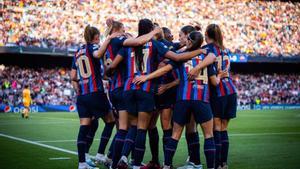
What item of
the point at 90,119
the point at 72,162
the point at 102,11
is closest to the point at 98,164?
the point at 72,162

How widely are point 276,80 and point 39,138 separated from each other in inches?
1569

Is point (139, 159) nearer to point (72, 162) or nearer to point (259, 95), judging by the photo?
point (72, 162)

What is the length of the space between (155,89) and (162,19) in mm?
38034

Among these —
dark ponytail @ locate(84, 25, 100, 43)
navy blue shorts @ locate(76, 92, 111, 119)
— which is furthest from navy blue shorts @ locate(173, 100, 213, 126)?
dark ponytail @ locate(84, 25, 100, 43)

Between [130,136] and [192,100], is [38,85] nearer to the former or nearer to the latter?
[130,136]

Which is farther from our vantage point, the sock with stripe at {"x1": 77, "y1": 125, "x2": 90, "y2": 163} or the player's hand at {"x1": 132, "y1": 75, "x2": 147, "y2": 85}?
the sock with stripe at {"x1": 77, "y1": 125, "x2": 90, "y2": 163}

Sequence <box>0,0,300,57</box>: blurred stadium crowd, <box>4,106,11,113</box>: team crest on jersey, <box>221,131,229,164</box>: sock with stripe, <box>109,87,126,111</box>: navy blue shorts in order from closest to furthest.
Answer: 1. <box>109,87,126,111</box>: navy blue shorts
2. <box>221,131,229,164</box>: sock with stripe
3. <box>4,106,11,113</box>: team crest on jersey
4. <box>0,0,300,57</box>: blurred stadium crowd

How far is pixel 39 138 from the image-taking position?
14.1m

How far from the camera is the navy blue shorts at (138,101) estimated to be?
7.43 meters

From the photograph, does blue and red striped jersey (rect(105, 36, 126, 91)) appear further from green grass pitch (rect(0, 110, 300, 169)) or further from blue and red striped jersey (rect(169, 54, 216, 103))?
green grass pitch (rect(0, 110, 300, 169))

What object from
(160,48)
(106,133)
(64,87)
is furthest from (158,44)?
(64,87)

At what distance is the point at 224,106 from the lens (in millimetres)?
8070

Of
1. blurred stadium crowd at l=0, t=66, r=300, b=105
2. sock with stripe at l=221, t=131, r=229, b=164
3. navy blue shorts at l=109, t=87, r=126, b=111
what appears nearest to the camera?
navy blue shorts at l=109, t=87, r=126, b=111

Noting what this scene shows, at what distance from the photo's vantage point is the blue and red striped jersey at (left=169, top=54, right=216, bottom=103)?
7281mm
